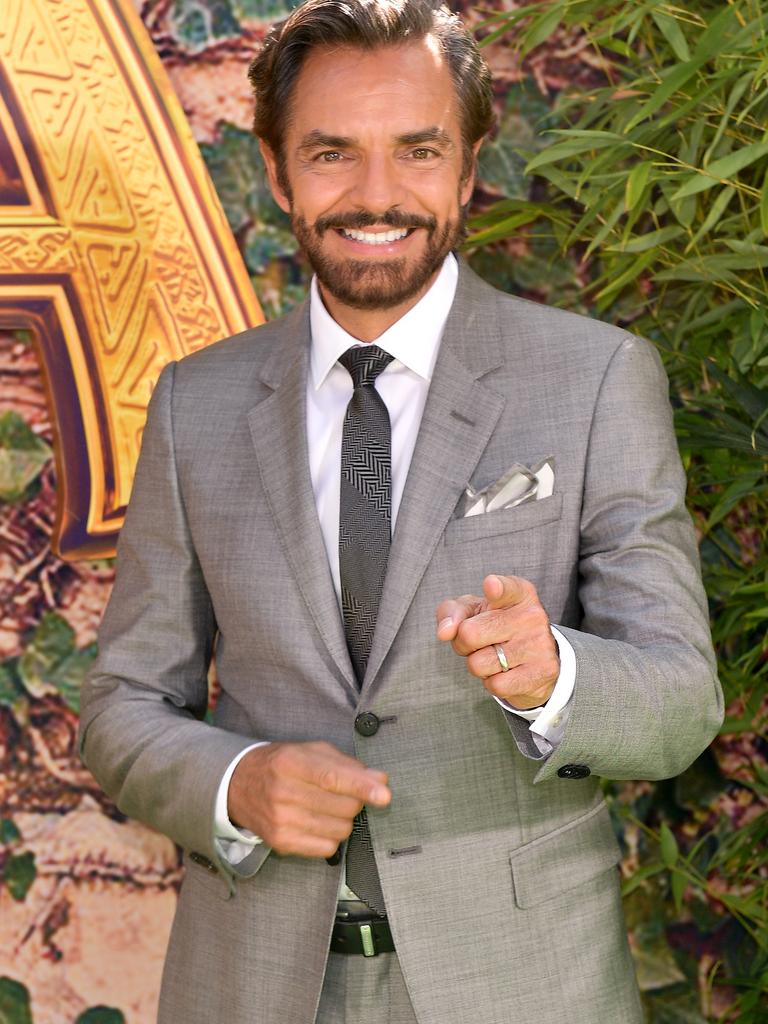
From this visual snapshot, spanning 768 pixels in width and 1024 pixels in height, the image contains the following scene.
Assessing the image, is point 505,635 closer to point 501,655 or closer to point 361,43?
point 501,655

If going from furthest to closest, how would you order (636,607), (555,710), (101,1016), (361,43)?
(101,1016) < (361,43) < (636,607) < (555,710)

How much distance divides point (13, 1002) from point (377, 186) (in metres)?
1.66

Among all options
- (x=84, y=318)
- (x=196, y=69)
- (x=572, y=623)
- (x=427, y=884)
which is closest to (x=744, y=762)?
(x=572, y=623)

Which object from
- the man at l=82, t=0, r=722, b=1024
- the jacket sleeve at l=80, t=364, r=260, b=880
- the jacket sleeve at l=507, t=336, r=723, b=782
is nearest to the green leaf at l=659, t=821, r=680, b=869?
the man at l=82, t=0, r=722, b=1024

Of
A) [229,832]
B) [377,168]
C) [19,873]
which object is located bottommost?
[19,873]

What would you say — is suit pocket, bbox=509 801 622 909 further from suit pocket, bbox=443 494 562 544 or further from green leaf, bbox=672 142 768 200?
green leaf, bbox=672 142 768 200

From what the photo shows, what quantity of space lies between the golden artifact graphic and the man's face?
1.86ft

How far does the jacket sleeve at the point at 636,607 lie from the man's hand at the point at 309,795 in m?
0.20

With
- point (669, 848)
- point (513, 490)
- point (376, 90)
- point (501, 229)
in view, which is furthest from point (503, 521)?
point (669, 848)

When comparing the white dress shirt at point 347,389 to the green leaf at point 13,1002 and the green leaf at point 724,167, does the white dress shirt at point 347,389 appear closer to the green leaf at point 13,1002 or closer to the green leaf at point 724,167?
the green leaf at point 724,167

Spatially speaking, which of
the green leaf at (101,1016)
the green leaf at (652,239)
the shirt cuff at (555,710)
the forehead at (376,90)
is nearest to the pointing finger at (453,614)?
the shirt cuff at (555,710)

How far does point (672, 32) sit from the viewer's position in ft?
6.79

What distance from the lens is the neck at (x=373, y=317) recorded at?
1.87 m

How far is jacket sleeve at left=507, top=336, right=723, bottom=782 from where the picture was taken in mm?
1456
